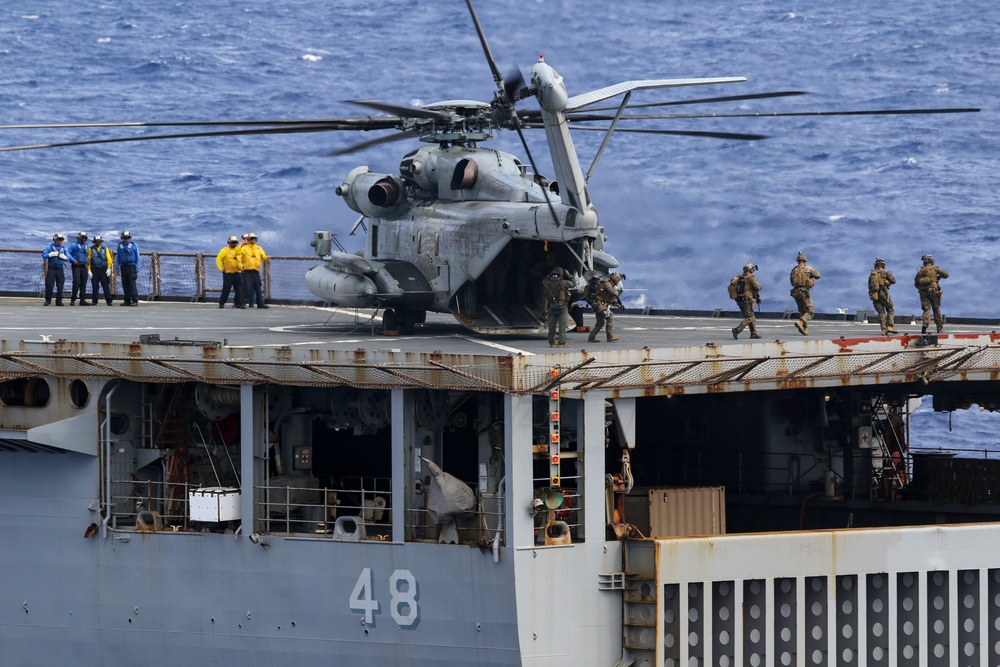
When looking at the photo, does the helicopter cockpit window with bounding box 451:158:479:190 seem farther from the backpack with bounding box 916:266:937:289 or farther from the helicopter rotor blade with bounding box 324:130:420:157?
the backpack with bounding box 916:266:937:289

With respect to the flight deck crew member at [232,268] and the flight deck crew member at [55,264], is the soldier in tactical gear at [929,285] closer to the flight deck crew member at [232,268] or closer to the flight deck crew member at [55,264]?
the flight deck crew member at [232,268]

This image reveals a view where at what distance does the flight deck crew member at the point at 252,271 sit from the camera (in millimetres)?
40500

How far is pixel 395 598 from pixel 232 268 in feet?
58.9

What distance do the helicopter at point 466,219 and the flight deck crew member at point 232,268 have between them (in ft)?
21.5

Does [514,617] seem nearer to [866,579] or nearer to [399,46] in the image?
[866,579]

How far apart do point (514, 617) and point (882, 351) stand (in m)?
7.39

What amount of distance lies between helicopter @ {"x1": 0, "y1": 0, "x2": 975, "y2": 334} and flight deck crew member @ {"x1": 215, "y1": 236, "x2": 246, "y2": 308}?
6559 mm

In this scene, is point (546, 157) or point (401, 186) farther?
point (546, 157)

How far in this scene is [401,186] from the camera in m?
33.3

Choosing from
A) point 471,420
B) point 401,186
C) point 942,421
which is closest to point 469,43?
point 942,421

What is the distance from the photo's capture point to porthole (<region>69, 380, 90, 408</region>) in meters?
26.9

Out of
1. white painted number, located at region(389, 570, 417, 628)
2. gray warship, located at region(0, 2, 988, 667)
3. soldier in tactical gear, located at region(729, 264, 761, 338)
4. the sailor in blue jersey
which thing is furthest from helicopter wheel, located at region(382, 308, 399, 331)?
the sailor in blue jersey

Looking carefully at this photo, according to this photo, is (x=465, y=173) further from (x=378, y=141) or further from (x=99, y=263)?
(x=99, y=263)

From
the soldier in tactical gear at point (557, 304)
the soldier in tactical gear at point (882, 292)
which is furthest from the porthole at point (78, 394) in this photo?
the soldier in tactical gear at point (882, 292)
